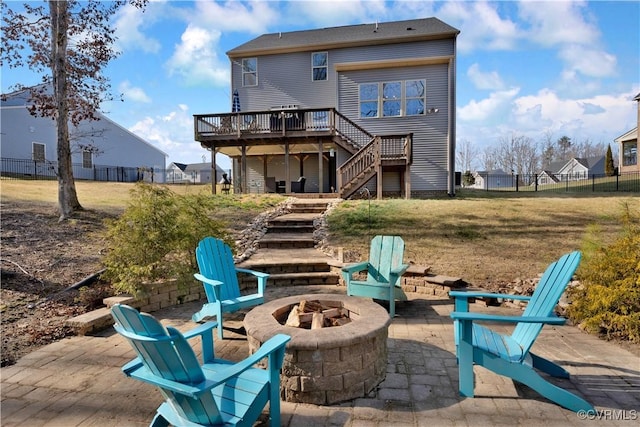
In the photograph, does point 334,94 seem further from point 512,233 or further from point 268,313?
point 268,313

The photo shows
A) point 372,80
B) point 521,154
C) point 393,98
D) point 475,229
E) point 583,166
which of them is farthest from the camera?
point 521,154

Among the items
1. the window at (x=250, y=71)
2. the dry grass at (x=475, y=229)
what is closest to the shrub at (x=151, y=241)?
the dry grass at (x=475, y=229)

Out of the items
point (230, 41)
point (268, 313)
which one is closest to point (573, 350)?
point (268, 313)

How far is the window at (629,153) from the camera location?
90.4 ft

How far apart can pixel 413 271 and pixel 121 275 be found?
4418mm

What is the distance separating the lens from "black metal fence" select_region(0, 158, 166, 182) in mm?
21078

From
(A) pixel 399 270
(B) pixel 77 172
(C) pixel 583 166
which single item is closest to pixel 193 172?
(B) pixel 77 172

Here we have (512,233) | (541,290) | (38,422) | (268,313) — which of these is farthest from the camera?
(512,233)

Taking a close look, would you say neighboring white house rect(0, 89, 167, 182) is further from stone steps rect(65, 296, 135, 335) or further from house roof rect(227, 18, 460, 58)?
stone steps rect(65, 296, 135, 335)

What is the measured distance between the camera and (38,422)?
245 centimetres

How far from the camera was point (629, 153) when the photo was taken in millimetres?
28109

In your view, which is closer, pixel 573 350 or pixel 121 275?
pixel 573 350

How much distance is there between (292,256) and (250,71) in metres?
13.5

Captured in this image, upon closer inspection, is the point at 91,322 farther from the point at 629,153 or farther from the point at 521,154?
the point at 521,154
